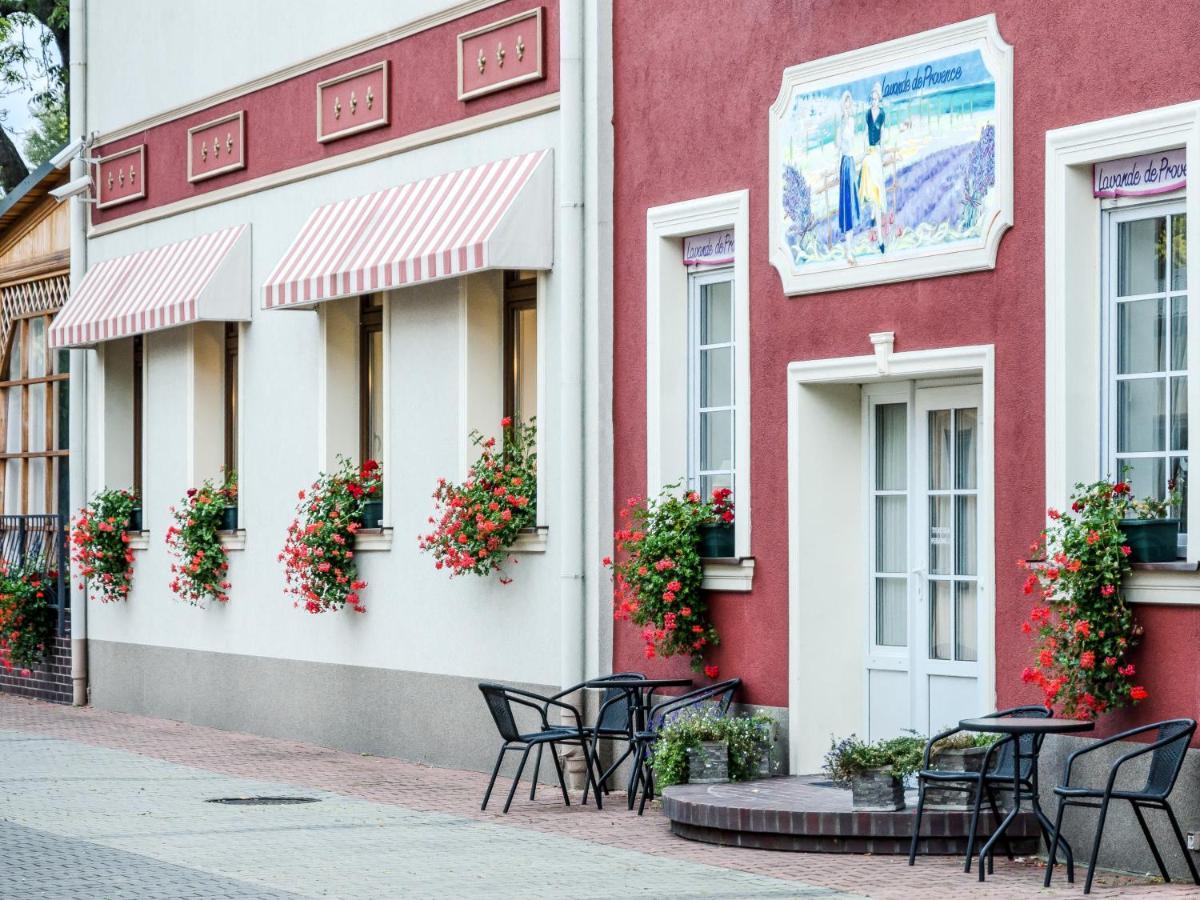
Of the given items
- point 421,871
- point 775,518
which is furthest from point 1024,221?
point 421,871

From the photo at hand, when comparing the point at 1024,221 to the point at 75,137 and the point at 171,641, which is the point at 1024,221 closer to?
the point at 171,641

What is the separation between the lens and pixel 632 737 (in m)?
12.5

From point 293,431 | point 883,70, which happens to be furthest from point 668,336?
point 293,431

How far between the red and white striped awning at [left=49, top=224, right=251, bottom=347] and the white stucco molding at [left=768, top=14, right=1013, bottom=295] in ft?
22.0

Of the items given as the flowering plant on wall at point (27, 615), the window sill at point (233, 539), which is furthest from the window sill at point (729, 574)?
the flowering plant on wall at point (27, 615)

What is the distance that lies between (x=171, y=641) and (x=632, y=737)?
299 inches

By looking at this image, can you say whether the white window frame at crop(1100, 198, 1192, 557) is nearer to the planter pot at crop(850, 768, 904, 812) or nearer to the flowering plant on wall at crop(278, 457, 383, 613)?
the planter pot at crop(850, 768, 904, 812)

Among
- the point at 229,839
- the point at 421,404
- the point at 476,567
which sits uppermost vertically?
the point at 421,404

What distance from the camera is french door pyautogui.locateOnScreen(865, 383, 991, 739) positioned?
1145 cm

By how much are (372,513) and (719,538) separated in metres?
4.19

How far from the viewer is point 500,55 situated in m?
14.6

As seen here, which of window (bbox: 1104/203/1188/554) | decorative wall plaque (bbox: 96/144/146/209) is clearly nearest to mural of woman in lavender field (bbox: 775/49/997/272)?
window (bbox: 1104/203/1188/554)

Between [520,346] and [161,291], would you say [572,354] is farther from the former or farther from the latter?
[161,291]

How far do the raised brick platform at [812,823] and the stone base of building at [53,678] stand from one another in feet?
35.8
